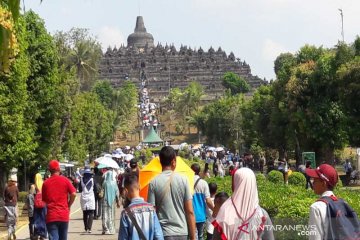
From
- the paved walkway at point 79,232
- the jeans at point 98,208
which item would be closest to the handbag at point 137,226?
the paved walkway at point 79,232

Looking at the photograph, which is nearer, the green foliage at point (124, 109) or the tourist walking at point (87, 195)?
the tourist walking at point (87, 195)

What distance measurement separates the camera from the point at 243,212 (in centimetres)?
554

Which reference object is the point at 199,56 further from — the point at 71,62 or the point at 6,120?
the point at 6,120

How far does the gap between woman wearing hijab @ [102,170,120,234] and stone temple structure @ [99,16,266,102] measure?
119 metres

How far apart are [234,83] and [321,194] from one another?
127m

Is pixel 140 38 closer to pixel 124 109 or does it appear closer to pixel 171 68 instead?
pixel 171 68

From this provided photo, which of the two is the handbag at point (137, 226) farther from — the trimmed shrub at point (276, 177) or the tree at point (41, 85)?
the tree at point (41, 85)

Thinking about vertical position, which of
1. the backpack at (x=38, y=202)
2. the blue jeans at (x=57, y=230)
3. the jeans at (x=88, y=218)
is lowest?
the jeans at (x=88, y=218)

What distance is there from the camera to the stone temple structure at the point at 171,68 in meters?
140

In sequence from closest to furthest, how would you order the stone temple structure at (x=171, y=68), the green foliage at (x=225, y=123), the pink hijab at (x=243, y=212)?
the pink hijab at (x=243, y=212) < the green foliage at (x=225, y=123) < the stone temple structure at (x=171, y=68)

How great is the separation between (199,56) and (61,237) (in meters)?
137

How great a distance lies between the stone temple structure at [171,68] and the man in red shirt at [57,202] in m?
124

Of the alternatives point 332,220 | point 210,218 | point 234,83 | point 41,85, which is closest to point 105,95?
point 234,83

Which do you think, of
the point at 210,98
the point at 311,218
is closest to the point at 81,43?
the point at 311,218
